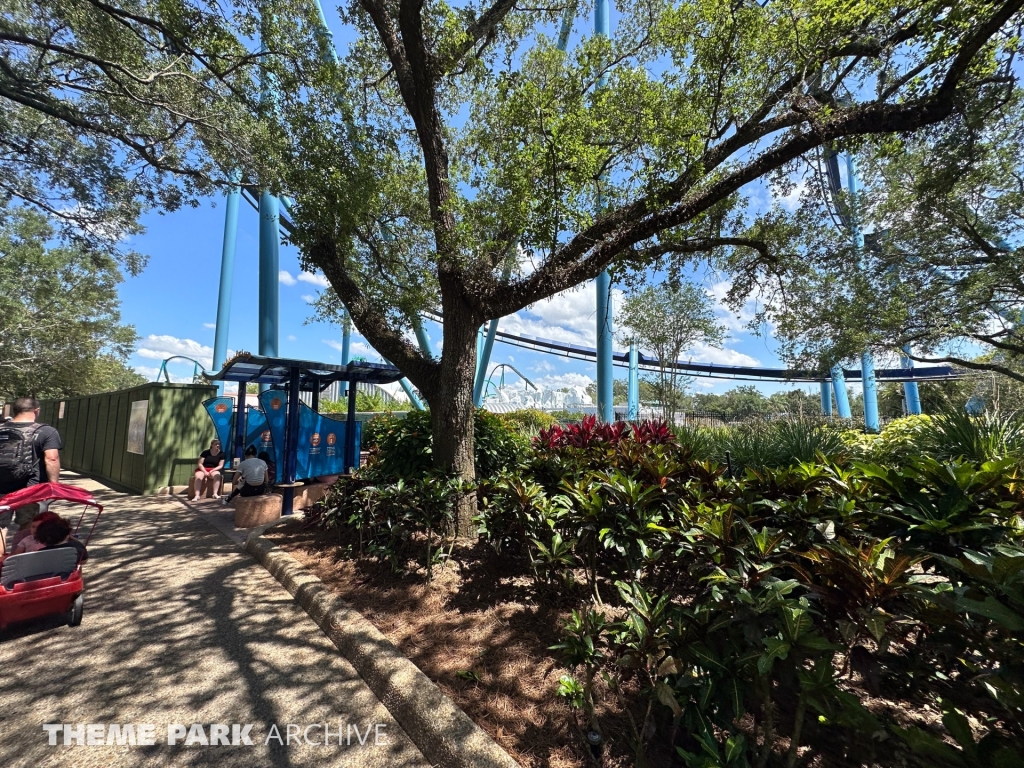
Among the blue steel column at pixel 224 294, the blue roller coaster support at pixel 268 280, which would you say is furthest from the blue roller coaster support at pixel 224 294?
the blue roller coaster support at pixel 268 280

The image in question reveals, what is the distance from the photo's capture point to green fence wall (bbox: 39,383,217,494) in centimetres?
862

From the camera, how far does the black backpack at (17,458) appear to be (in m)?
3.84

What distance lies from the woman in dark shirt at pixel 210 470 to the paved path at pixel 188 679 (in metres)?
4.14

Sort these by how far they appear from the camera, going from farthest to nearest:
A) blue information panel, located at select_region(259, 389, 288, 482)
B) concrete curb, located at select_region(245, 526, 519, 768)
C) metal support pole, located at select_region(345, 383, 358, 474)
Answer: metal support pole, located at select_region(345, 383, 358, 474) < blue information panel, located at select_region(259, 389, 288, 482) < concrete curb, located at select_region(245, 526, 519, 768)

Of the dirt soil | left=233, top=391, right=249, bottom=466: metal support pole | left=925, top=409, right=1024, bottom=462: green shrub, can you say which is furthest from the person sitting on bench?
left=925, top=409, right=1024, bottom=462: green shrub

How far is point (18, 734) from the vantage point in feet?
7.18

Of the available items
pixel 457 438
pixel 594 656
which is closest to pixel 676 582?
pixel 594 656

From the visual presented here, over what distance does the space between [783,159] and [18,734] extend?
6518mm

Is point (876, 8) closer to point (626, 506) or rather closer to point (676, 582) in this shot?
point (626, 506)

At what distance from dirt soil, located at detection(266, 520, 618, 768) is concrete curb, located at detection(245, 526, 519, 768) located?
0.27ft

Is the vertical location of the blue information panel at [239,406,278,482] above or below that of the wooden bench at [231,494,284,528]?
above

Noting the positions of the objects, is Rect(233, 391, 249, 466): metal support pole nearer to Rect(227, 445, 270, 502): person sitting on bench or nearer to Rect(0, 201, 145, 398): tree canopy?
Rect(227, 445, 270, 502): person sitting on bench

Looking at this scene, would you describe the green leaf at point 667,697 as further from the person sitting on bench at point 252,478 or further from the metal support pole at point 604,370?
the metal support pole at point 604,370

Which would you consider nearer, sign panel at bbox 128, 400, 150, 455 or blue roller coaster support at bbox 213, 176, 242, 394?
sign panel at bbox 128, 400, 150, 455
